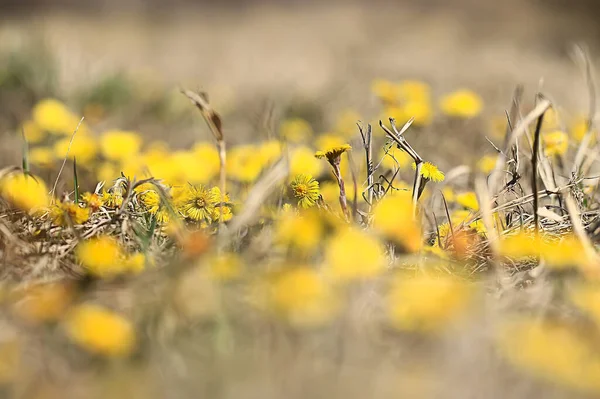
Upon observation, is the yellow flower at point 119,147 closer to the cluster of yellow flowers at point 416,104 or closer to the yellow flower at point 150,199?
the yellow flower at point 150,199

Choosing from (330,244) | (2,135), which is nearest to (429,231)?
(330,244)

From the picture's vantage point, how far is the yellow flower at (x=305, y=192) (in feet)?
3.85

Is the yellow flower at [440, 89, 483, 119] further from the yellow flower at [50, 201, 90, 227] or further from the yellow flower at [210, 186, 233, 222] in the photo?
the yellow flower at [50, 201, 90, 227]

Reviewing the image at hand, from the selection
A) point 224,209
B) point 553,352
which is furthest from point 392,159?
point 553,352

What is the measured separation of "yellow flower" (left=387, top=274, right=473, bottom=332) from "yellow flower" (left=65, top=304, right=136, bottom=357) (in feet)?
1.00

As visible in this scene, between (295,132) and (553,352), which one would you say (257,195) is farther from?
(295,132)

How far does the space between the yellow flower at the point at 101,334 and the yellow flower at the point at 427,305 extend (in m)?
0.30

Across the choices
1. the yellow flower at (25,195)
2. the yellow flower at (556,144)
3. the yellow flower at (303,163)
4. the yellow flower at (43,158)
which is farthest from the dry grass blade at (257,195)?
the yellow flower at (43,158)

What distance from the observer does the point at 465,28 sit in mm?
→ 5059

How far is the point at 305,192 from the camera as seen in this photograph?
1.18 metres

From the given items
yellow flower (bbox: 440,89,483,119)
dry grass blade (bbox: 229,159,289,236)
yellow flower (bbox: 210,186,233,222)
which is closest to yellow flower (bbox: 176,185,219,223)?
yellow flower (bbox: 210,186,233,222)

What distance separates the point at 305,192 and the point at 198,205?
186 mm

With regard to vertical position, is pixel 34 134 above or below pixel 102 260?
below

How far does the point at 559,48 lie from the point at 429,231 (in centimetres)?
379
